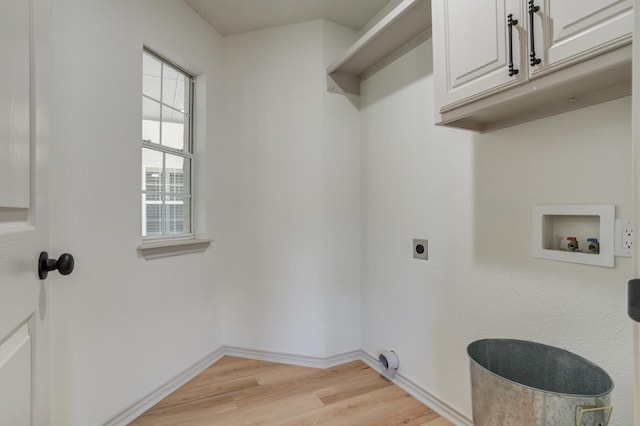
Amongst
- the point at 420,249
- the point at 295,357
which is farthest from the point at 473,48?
the point at 295,357

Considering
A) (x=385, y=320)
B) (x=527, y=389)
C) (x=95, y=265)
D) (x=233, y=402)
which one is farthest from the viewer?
(x=385, y=320)

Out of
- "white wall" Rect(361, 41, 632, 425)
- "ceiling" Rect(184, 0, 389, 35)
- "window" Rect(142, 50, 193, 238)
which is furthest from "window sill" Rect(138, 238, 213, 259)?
"ceiling" Rect(184, 0, 389, 35)

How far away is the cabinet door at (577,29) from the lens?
76 cm

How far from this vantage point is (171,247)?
1.94 meters

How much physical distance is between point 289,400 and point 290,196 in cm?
136

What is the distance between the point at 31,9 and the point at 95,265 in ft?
3.70

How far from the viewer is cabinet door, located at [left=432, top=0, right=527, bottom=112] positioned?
0.97 meters

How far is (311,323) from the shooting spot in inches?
89.6

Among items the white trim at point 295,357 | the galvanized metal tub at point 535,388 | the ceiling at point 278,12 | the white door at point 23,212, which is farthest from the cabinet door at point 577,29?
the white trim at point 295,357

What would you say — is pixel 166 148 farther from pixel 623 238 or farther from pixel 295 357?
pixel 623 238

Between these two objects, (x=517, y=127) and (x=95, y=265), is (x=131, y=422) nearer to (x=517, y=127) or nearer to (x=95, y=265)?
(x=95, y=265)

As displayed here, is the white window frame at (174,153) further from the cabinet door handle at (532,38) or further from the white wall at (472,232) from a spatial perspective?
the cabinet door handle at (532,38)

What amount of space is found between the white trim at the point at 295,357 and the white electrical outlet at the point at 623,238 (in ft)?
5.93

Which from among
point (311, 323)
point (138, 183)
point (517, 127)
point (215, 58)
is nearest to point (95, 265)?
point (138, 183)
